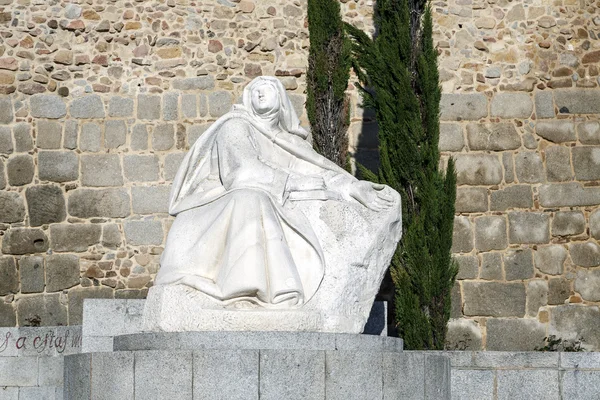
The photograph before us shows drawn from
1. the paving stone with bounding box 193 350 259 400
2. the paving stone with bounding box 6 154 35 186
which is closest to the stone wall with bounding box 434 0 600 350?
the paving stone with bounding box 6 154 35 186

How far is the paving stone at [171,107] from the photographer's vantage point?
11.8m

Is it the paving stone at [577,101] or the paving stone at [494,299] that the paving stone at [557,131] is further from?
the paving stone at [494,299]

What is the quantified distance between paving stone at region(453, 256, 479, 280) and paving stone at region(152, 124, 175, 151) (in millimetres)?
3284

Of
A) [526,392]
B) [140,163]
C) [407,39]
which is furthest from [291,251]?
[140,163]

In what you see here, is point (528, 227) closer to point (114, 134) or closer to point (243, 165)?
point (114, 134)

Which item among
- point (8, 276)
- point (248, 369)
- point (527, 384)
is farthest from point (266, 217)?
point (8, 276)

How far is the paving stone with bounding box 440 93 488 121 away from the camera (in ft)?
38.7

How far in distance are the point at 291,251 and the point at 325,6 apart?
4.74m

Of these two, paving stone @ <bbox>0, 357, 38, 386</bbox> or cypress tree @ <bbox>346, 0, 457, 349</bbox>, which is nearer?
paving stone @ <bbox>0, 357, 38, 386</bbox>

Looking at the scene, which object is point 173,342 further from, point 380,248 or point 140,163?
point 140,163

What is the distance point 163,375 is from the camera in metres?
5.68

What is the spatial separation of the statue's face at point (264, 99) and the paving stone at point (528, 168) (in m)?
5.39

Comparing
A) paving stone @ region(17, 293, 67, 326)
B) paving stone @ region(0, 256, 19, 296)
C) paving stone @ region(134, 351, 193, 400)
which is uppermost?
paving stone @ region(0, 256, 19, 296)

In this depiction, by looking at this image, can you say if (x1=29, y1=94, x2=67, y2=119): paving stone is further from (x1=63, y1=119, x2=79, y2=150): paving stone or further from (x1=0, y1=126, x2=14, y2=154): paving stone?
(x1=0, y1=126, x2=14, y2=154): paving stone
